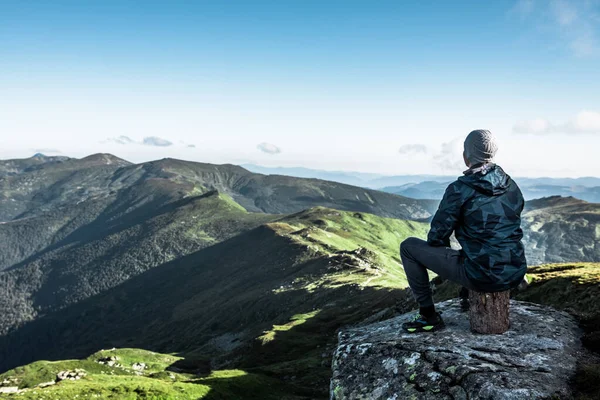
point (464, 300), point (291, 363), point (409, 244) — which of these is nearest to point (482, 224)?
point (409, 244)

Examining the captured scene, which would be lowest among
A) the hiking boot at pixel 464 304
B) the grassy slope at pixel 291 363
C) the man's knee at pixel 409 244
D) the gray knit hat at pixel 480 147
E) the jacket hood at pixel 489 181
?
the grassy slope at pixel 291 363

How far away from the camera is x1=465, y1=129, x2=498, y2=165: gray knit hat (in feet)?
32.5

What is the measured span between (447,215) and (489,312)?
2.95 meters

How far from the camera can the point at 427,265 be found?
35.2ft

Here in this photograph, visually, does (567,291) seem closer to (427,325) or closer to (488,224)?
(427,325)

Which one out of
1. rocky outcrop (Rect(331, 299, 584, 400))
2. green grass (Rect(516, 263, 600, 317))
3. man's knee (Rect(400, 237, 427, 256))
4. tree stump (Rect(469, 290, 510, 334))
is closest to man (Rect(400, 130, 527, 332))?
tree stump (Rect(469, 290, 510, 334))

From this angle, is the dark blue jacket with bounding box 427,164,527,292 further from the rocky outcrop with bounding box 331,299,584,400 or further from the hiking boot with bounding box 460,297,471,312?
the hiking boot with bounding box 460,297,471,312

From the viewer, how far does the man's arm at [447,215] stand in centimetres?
961

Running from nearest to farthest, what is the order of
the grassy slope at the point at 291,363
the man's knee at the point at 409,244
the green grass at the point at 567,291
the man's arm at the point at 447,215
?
the man's arm at the point at 447,215
the man's knee at the point at 409,244
the green grass at the point at 567,291
the grassy slope at the point at 291,363

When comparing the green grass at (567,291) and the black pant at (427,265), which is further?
the green grass at (567,291)

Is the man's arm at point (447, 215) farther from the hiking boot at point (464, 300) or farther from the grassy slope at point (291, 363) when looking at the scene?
the grassy slope at point (291, 363)

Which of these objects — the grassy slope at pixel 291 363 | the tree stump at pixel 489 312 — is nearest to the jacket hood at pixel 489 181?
the tree stump at pixel 489 312

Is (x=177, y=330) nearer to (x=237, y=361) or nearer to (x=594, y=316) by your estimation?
(x=237, y=361)

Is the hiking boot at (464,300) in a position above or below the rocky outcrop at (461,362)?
above
